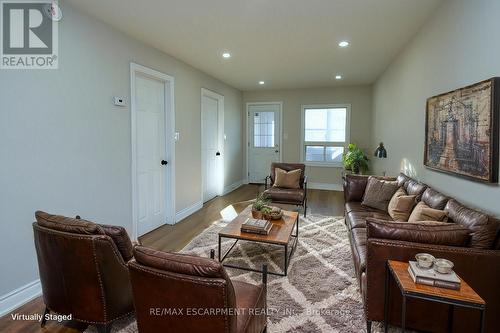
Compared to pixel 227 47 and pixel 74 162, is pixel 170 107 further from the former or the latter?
pixel 74 162

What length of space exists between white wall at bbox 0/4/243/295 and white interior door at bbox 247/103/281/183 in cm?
375

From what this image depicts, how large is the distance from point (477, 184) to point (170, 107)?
3709mm

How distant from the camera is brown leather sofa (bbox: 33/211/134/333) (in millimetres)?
1660

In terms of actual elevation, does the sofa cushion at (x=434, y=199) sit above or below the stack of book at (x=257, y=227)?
above

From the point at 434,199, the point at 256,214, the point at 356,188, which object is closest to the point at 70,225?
the point at 256,214

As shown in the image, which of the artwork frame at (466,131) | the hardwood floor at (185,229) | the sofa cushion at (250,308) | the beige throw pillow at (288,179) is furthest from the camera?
the beige throw pillow at (288,179)

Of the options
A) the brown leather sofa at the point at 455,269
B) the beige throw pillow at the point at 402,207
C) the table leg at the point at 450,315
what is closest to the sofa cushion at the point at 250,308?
the brown leather sofa at the point at 455,269

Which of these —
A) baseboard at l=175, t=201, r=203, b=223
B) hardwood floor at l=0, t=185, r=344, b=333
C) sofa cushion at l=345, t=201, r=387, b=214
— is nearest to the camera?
hardwood floor at l=0, t=185, r=344, b=333

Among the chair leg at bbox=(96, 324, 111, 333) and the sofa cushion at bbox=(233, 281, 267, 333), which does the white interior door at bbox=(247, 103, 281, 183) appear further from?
the chair leg at bbox=(96, 324, 111, 333)

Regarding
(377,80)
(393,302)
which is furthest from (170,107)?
(377,80)

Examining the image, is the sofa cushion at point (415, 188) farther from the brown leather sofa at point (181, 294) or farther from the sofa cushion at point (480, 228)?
the brown leather sofa at point (181, 294)

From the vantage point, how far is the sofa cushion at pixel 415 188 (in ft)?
9.55

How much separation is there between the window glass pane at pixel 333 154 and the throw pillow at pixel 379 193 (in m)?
3.33

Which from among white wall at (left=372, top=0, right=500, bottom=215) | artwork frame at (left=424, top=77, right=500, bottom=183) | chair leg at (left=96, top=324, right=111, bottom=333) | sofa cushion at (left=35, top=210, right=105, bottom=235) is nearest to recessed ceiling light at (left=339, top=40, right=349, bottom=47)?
white wall at (left=372, top=0, right=500, bottom=215)
